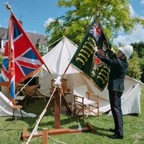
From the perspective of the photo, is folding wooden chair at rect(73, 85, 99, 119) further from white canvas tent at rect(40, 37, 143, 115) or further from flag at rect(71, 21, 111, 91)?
Result: flag at rect(71, 21, 111, 91)

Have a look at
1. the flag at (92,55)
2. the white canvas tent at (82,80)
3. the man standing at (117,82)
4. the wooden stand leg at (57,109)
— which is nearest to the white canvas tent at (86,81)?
the white canvas tent at (82,80)

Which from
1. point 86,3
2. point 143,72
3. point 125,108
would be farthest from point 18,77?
point 143,72

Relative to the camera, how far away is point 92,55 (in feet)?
21.1

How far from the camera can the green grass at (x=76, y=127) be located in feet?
18.2

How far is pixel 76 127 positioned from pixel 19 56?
79.2 inches

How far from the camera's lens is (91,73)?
6.56 meters

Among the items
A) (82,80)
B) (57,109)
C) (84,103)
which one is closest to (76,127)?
(57,109)

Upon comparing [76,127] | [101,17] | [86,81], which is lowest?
[76,127]

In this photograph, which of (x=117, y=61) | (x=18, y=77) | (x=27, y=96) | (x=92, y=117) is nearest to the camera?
(x=117, y=61)

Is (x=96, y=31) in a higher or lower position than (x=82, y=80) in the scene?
higher

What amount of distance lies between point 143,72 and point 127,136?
17143 millimetres

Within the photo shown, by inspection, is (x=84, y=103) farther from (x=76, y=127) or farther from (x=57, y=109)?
(x=57, y=109)

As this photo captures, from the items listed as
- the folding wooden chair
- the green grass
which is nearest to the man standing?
the green grass

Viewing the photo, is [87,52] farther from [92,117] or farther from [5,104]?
[5,104]
